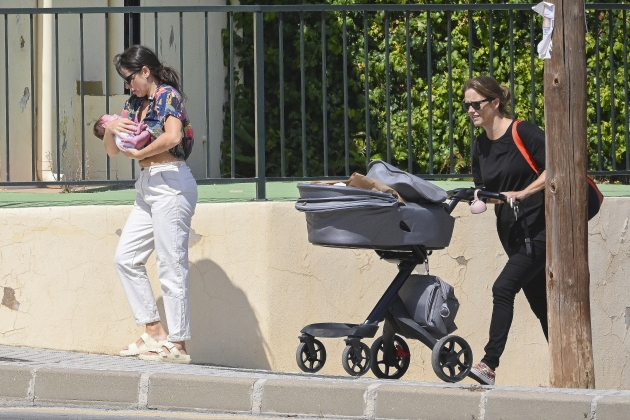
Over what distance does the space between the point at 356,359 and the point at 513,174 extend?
4.52 ft

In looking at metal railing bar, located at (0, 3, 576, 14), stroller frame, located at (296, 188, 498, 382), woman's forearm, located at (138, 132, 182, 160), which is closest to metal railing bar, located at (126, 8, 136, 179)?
metal railing bar, located at (0, 3, 576, 14)

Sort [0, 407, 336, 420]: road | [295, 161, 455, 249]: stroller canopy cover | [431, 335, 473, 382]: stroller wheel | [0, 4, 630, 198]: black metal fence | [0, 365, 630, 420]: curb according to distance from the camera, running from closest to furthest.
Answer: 1. [0, 365, 630, 420]: curb
2. [0, 407, 336, 420]: road
3. [295, 161, 455, 249]: stroller canopy cover
4. [431, 335, 473, 382]: stroller wheel
5. [0, 4, 630, 198]: black metal fence

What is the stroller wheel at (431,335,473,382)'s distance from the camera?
650cm

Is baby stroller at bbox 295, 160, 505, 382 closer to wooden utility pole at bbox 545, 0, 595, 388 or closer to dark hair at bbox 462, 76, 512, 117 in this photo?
wooden utility pole at bbox 545, 0, 595, 388

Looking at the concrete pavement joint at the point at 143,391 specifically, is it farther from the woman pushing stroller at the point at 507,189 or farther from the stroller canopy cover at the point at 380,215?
the woman pushing stroller at the point at 507,189

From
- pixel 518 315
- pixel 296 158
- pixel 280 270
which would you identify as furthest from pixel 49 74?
pixel 518 315

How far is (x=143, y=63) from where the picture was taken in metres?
7.15

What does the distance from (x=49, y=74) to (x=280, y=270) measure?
311cm

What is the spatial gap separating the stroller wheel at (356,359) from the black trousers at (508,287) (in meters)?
0.66

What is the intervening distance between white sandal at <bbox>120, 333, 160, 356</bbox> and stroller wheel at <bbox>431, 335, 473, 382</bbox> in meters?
1.80

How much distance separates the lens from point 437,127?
33.6 feet

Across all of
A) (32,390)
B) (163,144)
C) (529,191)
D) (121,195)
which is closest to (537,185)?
(529,191)

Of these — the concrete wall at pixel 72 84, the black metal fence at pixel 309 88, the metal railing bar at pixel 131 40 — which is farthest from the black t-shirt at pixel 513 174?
the concrete wall at pixel 72 84

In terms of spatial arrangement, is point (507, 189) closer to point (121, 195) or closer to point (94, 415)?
point (94, 415)
